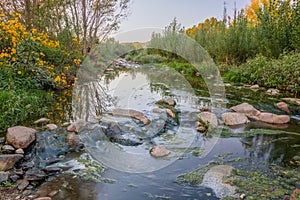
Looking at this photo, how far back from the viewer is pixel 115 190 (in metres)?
2.45

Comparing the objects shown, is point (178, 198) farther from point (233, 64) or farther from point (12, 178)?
point (233, 64)

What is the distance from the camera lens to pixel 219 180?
101 inches

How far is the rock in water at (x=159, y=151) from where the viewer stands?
3.23 metres

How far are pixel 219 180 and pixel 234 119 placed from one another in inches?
89.4

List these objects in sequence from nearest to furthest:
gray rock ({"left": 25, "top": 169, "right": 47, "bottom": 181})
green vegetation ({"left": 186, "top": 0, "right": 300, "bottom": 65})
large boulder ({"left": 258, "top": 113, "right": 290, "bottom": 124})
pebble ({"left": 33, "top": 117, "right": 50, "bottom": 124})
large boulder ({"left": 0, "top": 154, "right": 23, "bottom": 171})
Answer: gray rock ({"left": 25, "top": 169, "right": 47, "bottom": 181}) → large boulder ({"left": 0, "top": 154, "right": 23, "bottom": 171}) → pebble ({"left": 33, "top": 117, "right": 50, "bottom": 124}) → large boulder ({"left": 258, "top": 113, "right": 290, "bottom": 124}) → green vegetation ({"left": 186, "top": 0, "right": 300, "bottom": 65})

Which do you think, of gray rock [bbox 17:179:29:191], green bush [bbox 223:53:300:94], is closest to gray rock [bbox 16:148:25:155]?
gray rock [bbox 17:179:29:191]

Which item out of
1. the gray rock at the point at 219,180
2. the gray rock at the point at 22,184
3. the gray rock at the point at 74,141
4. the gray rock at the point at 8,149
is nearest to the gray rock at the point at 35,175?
the gray rock at the point at 22,184

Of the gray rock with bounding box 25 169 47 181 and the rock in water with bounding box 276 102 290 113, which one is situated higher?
the rock in water with bounding box 276 102 290 113

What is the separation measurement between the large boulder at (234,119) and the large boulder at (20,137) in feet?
10.6

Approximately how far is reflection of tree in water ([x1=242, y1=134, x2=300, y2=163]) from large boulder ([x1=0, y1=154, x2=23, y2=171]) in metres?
2.88

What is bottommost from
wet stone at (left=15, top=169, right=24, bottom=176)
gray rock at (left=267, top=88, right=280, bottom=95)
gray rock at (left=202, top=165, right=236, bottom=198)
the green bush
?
gray rock at (left=202, top=165, right=236, bottom=198)

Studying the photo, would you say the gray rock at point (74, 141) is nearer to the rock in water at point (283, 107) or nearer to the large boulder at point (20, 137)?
the large boulder at point (20, 137)

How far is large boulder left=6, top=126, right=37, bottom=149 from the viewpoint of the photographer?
10.4 ft

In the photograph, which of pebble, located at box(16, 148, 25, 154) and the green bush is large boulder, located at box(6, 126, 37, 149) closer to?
pebble, located at box(16, 148, 25, 154)
